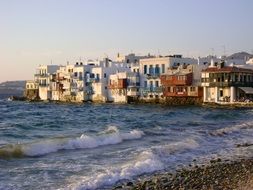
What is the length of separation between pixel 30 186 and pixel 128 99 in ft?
225

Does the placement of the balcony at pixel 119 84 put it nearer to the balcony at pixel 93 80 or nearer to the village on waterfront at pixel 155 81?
the village on waterfront at pixel 155 81

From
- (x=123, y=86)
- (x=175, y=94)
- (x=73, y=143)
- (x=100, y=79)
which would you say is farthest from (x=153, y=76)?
(x=73, y=143)

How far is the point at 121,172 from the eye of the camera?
1636cm

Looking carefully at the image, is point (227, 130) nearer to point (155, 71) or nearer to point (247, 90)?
point (247, 90)

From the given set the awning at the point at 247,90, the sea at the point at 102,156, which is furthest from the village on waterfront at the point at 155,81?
the sea at the point at 102,156

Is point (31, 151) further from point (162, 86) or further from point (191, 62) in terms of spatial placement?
point (191, 62)

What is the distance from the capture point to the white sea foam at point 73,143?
880 inches

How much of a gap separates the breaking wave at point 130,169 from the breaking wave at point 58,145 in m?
4.42

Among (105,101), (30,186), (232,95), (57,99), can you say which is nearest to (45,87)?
(57,99)

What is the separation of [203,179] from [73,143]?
1109 cm

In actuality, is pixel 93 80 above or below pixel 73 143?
above

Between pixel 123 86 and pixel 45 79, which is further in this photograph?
pixel 45 79

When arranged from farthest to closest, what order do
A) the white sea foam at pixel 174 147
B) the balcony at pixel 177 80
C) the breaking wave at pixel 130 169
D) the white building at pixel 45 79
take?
the white building at pixel 45 79
the balcony at pixel 177 80
the white sea foam at pixel 174 147
the breaking wave at pixel 130 169

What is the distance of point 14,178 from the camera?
51.6 feet
